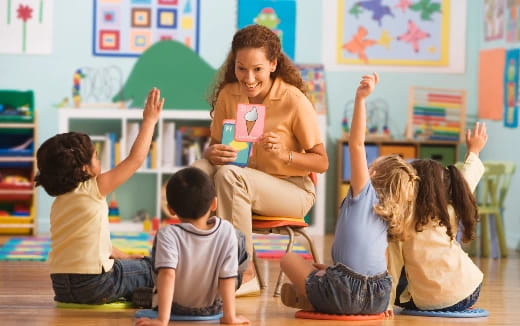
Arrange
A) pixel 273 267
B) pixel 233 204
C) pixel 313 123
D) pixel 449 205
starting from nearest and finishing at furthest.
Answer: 1. pixel 449 205
2. pixel 233 204
3. pixel 313 123
4. pixel 273 267

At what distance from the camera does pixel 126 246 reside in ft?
18.4

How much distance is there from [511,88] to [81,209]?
3625 millimetres

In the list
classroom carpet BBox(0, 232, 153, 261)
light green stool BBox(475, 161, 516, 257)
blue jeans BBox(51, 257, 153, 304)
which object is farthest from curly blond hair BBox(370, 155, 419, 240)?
light green stool BBox(475, 161, 516, 257)

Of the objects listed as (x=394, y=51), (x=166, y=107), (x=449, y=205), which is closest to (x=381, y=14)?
(x=394, y=51)

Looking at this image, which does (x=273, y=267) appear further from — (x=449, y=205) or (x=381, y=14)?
(x=381, y=14)

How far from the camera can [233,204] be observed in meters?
3.73

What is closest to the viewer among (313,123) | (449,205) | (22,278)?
(449,205)

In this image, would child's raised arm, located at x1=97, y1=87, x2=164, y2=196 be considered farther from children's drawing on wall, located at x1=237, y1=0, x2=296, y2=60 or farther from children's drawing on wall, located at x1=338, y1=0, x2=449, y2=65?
children's drawing on wall, located at x1=338, y1=0, x2=449, y2=65

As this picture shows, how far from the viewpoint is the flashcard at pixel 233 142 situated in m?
3.87

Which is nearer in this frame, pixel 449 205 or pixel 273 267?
pixel 449 205

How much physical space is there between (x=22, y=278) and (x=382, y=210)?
5.90ft

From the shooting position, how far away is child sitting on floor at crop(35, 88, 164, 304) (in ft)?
11.0

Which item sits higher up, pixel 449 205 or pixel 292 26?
pixel 292 26

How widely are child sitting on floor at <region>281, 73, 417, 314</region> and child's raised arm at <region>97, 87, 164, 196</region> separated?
64 centimetres
